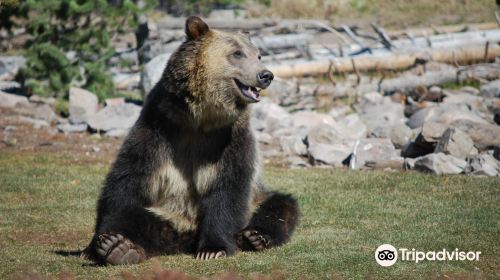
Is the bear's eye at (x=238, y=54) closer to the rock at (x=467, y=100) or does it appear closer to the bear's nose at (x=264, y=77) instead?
the bear's nose at (x=264, y=77)

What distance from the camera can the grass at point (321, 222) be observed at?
6.24 meters

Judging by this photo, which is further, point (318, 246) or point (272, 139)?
point (272, 139)

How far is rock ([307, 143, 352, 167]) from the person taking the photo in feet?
43.1

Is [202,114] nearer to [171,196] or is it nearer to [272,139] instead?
[171,196]

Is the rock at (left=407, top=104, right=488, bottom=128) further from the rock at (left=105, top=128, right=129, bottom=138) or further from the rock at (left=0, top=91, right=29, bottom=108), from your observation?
the rock at (left=0, top=91, right=29, bottom=108)

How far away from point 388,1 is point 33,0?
2179 centimetres

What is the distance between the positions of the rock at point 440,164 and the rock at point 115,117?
20.4 ft

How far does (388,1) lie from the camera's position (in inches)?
1423

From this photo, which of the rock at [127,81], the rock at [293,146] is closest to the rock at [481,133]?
the rock at [293,146]

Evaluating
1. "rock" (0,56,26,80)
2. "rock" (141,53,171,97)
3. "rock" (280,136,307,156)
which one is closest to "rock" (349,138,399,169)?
"rock" (280,136,307,156)

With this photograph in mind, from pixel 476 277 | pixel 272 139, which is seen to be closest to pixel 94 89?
pixel 272 139

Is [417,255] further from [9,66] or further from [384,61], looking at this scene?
[9,66]

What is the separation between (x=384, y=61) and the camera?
21234 mm

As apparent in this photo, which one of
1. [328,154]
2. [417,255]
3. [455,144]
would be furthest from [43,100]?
[417,255]
